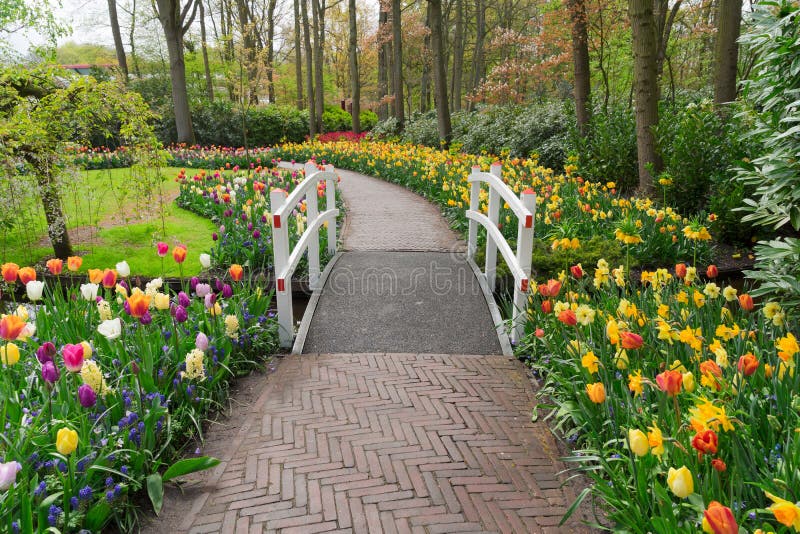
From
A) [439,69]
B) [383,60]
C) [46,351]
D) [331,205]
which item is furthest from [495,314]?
[383,60]

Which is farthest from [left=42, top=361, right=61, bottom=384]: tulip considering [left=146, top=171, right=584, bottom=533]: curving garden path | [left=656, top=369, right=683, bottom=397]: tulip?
[left=656, top=369, right=683, bottom=397]: tulip

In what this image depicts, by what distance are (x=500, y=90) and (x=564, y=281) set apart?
13033mm

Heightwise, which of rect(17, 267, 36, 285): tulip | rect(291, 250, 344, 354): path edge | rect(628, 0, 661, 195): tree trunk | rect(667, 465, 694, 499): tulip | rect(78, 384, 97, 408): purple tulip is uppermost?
rect(628, 0, 661, 195): tree trunk

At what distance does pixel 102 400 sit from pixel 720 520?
272 centimetres

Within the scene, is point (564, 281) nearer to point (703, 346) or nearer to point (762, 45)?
point (703, 346)

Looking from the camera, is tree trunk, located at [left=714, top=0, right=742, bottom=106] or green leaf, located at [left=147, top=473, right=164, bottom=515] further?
tree trunk, located at [left=714, top=0, right=742, bottom=106]

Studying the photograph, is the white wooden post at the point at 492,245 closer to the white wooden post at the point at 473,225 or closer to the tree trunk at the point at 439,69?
the white wooden post at the point at 473,225

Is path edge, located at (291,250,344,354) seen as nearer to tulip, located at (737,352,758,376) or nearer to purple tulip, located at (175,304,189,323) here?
purple tulip, located at (175,304,189,323)

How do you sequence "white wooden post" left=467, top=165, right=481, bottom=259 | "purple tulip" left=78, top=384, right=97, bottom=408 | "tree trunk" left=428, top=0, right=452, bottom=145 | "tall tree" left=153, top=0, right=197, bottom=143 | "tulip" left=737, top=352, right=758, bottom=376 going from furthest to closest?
"tall tree" left=153, top=0, right=197, bottom=143 → "tree trunk" left=428, top=0, right=452, bottom=145 → "white wooden post" left=467, top=165, right=481, bottom=259 → "purple tulip" left=78, top=384, right=97, bottom=408 → "tulip" left=737, top=352, right=758, bottom=376

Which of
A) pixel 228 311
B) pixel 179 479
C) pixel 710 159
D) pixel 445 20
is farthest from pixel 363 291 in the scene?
pixel 445 20

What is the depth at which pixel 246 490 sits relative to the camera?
8.91 feet

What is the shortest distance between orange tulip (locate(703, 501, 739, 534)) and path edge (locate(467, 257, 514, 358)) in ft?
9.37

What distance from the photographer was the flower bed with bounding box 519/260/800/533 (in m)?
1.95

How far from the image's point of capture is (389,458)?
295cm
